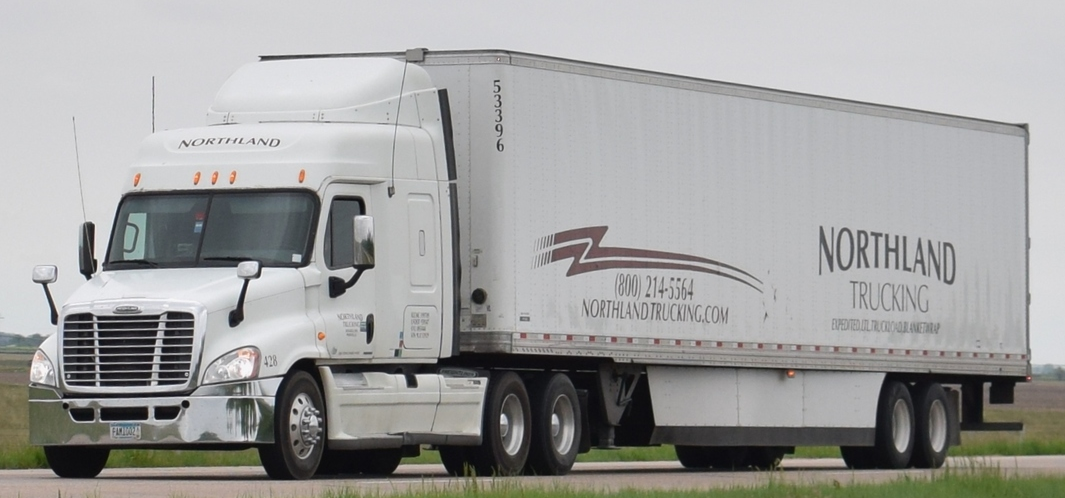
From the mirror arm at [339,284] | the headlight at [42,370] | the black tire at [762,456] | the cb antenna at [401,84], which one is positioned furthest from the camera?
the black tire at [762,456]

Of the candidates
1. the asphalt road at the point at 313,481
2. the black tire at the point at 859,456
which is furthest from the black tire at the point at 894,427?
the asphalt road at the point at 313,481

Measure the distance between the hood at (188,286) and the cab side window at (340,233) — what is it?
52 centimetres

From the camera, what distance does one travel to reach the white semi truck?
699 inches

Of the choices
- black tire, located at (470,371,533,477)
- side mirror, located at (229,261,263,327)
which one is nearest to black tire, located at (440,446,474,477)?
black tire, located at (470,371,533,477)

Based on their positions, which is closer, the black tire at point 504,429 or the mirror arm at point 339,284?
the mirror arm at point 339,284

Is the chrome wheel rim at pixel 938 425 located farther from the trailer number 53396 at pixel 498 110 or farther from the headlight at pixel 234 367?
the headlight at pixel 234 367

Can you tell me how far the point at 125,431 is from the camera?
1748 cm

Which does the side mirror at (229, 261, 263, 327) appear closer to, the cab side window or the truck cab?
the truck cab

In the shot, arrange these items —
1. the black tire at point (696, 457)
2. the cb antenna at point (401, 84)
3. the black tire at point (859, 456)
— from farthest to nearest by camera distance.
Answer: the black tire at point (696, 457), the black tire at point (859, 456), the cb antenna at point (401, 84)

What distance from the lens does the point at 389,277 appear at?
1905cm

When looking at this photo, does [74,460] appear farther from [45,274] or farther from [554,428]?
[554,428]

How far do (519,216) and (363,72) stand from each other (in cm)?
213

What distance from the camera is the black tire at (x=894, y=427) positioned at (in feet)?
85.5

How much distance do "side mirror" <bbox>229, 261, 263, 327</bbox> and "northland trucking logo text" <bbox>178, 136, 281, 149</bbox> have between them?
1.69 metres
